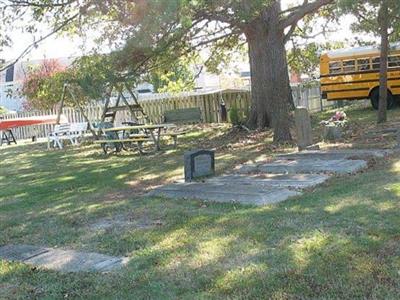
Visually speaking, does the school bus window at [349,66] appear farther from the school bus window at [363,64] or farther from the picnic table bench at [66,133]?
the picnic table bench at [66,133]

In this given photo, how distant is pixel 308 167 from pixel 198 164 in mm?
1869

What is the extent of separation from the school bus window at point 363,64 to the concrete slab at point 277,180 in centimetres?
1469

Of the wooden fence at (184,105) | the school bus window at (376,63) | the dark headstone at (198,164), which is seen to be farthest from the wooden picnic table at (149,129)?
the school bus window at (376,63)

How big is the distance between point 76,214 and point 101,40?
7.57 metres

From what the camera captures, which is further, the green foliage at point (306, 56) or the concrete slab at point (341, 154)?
the green foliage at point (306, 56)

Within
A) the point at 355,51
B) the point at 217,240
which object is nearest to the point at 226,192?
the point at 217,240

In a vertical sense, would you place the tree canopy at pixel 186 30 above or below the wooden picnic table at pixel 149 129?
above

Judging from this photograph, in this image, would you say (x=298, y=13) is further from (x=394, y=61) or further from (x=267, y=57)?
(x=394, y=61)

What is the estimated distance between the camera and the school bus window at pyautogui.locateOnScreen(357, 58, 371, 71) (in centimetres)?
2266

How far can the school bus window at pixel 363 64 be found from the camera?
22.7 meters

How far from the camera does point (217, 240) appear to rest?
573 centimetres

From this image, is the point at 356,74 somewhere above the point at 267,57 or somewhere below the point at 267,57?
below

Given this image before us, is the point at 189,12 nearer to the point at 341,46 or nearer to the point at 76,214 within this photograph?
the point at 76,214

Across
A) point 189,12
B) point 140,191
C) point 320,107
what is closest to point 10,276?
point 140,191
